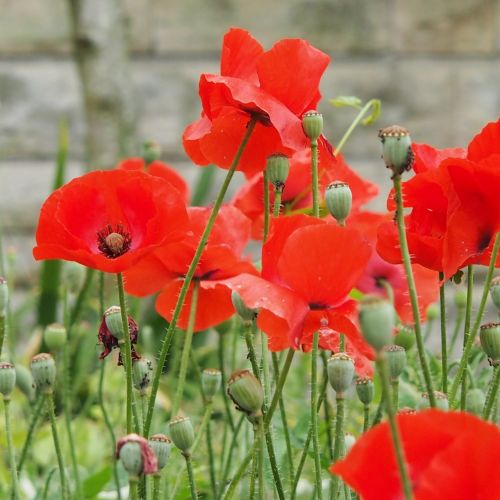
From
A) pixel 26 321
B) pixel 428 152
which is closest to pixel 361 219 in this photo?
pixel 428 152

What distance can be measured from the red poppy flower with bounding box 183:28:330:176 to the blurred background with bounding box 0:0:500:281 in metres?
1.98

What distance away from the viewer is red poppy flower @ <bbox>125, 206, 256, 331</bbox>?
0.62 metres

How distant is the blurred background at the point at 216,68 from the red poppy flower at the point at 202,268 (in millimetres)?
1924

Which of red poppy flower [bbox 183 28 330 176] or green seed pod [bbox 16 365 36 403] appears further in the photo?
green seed pod [bbox 16 365 36 403]

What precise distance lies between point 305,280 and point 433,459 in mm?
151

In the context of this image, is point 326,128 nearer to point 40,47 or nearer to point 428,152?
point 40,47

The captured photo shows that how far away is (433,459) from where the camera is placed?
0.34 meters

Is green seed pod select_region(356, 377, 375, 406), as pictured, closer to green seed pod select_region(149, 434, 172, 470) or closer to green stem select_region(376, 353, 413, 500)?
green seed pod select_region(149, 434, 172, 470)

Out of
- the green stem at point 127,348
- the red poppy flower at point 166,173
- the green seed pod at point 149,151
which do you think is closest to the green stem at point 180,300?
the green stem at point 127,348

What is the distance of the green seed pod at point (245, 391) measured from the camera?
1.50ft

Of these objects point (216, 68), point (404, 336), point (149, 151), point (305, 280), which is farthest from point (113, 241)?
point (216, 68)

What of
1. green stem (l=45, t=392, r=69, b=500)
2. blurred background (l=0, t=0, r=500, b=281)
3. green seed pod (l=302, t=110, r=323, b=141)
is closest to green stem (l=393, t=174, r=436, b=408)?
green seed pod (l=302, t=110, r=323, b=141)

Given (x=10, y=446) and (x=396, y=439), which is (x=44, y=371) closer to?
(x=10, y=446)

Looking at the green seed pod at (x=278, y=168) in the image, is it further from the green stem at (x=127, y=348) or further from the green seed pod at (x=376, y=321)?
the green seed pod at (x=376, y=321)
